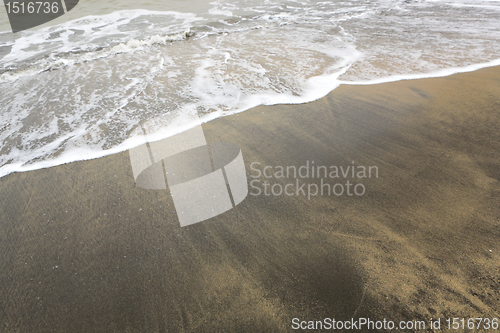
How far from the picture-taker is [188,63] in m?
4.75

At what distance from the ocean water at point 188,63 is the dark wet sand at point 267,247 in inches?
30.3

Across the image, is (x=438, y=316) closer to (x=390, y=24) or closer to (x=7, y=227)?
(x=7, y=227)

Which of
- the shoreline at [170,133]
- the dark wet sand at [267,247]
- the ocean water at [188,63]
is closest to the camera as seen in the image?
the dark wet sand at [267,247]

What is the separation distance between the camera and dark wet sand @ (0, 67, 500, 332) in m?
1.38

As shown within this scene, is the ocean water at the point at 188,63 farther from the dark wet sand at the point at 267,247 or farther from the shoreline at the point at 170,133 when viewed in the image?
the dark wet sand at the point at 267,247

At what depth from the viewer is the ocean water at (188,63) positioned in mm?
2998

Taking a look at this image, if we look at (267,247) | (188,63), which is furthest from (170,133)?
Answer: (188,63)

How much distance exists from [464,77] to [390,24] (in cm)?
395

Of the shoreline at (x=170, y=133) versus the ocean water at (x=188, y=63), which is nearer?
the shoreline at (x=170, y=133)

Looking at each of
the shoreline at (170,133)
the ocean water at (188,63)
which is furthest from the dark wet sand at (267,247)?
the ocean water at (188,63)

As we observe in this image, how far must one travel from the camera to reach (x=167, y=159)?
94.9 inches

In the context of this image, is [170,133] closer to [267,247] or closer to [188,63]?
[267,247]

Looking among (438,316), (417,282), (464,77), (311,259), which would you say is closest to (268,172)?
(311,259)

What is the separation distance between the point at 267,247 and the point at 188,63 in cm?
400
